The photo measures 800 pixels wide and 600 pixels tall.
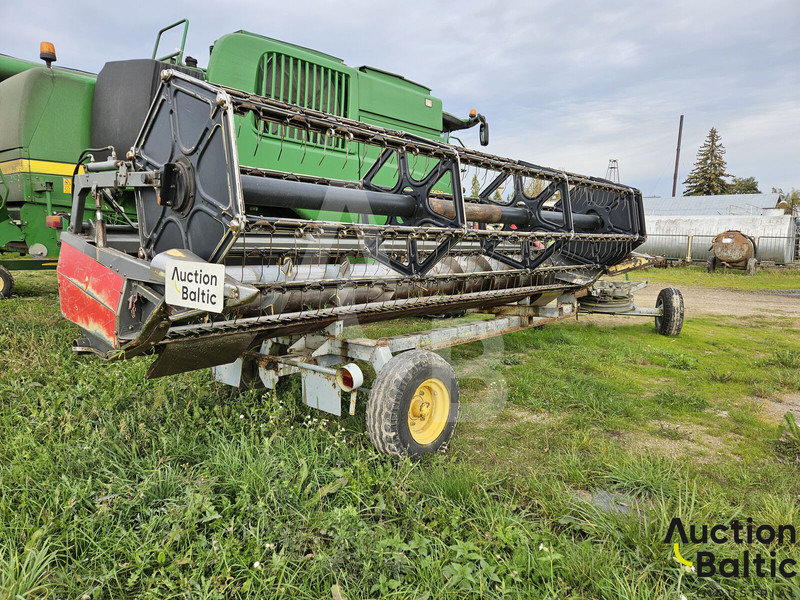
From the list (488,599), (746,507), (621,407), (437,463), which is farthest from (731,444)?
(488,599)

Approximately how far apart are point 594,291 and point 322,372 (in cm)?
467

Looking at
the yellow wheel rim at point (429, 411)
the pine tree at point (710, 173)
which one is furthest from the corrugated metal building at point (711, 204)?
the yellow wheel rim at point (429, 411)

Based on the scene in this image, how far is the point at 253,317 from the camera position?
2871 mm

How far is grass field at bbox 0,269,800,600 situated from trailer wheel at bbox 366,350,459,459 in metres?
0.12

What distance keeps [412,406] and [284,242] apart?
1.58m

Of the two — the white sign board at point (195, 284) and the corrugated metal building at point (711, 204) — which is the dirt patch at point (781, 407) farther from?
the corrugated metal building at point (711, 204)

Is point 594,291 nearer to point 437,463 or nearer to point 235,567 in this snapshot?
point 437,463

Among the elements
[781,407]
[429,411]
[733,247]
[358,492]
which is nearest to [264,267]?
[429,411]

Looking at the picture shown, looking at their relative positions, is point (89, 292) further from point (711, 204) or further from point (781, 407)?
point (711, 204)

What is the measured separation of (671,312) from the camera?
6.83 meters

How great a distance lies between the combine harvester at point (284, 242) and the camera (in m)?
2.48

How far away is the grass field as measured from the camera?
1929mm

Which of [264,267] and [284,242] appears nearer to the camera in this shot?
[264,267]

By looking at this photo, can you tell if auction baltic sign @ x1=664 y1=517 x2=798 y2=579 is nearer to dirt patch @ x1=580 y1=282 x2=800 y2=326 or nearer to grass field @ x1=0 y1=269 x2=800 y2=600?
grass field @ x1=0 y1=269 x2=800 y2=600
